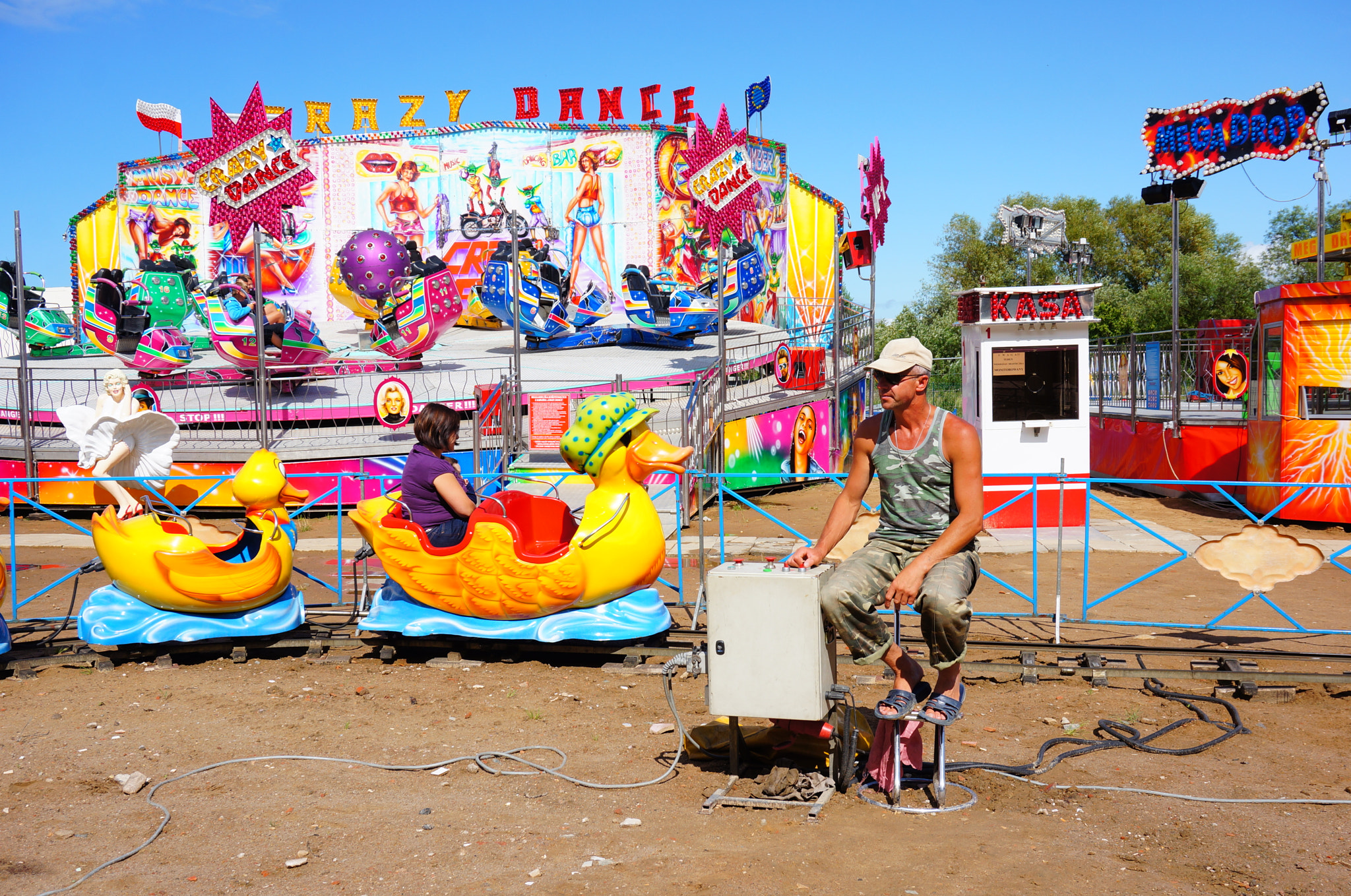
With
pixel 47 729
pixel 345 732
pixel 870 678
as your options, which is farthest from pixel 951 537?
pixel 47 729

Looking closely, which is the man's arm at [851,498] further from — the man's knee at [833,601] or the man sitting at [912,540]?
the man's knee at [833,601]

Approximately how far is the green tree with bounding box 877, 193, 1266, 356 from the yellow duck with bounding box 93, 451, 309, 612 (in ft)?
114

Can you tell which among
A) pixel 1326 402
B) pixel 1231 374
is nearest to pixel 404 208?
pixel 1231 374

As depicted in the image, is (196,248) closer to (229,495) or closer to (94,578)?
(229,495)

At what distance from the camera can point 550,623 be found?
6395mm

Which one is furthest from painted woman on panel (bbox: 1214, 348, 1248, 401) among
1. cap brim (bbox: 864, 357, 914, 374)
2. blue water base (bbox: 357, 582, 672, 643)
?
cap brim (bbox: 864, 357, 914, 374)

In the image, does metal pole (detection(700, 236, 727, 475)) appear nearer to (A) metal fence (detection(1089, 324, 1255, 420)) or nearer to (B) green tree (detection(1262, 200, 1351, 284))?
(A) metal fence (detection(1089, 324, 1255, 420))

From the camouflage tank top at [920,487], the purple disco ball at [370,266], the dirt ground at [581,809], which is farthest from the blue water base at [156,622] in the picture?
the purple disco ball at [370,266]

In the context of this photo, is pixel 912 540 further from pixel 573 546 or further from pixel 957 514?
pixel 573 546

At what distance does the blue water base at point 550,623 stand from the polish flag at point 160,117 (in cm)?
3242

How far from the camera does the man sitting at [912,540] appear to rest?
382 cm

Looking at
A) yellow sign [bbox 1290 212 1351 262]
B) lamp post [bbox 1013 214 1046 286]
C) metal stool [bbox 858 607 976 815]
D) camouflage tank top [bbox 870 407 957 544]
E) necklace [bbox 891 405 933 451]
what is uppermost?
lamp post [bbox 1013 214 1046 286]

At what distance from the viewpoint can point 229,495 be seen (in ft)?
44.8

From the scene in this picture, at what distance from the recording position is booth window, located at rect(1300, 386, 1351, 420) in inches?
499
